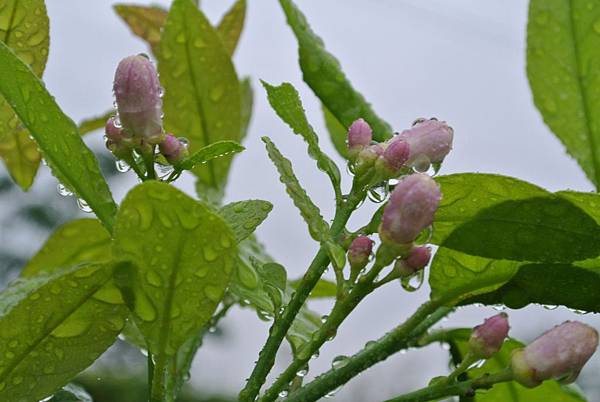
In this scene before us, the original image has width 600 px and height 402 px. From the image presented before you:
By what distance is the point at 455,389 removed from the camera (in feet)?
1.78

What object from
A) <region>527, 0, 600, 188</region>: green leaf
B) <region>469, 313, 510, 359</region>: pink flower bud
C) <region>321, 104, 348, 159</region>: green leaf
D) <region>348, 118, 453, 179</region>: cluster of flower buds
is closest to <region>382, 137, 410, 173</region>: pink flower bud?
<region>348, 118, 453, 179</region>: cluster of flower buds

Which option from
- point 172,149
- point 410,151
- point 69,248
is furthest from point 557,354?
point 69,248

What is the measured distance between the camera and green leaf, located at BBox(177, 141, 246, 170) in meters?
0.53

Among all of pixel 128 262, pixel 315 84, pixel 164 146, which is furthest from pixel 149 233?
pixel 315 84

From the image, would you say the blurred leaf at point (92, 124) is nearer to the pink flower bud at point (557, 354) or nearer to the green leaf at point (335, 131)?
the green leaf at point (335, 131)

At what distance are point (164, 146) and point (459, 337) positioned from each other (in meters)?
0.26

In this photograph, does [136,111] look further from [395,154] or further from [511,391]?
[511,391]

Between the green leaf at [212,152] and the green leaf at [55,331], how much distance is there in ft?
0.33

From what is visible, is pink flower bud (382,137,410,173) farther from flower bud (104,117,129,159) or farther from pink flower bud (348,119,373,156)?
flower bud (104,117,129,159)

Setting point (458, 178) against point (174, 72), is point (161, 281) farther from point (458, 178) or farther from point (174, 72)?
point (174, 72)

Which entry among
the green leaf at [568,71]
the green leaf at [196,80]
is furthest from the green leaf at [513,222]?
the green leaf at [196,80]

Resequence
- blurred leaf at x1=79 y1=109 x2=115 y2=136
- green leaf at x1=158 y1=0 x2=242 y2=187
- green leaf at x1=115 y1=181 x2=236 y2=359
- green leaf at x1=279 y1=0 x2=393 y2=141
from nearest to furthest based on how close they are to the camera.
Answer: green leaf at x1=115 y1=181 x2=236 y2=359 < green leaf at x1=279 y1=0 x2=393 y2=141 < green leaf at x1=158 y1=0 x2=242 y2=187 < blurred leaf at x1=79 y1=109 x2=115 y2=136

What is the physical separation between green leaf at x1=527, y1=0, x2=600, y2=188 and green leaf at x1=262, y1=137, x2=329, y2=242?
0.28 meters

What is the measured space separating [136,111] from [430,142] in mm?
169
